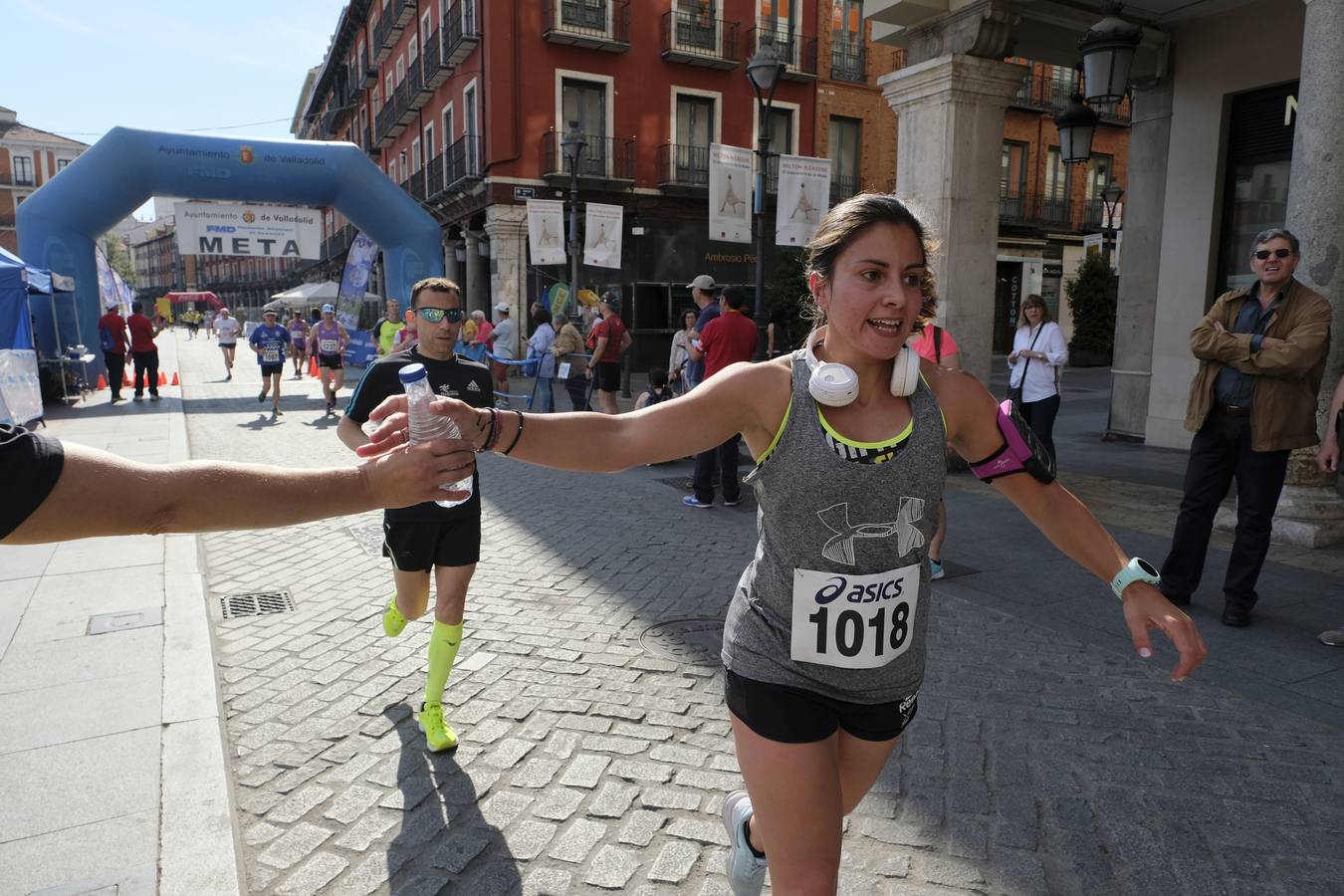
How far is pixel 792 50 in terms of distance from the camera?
27.7 meters

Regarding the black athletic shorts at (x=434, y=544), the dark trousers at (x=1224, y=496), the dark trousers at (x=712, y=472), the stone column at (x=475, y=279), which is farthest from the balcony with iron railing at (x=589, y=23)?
the black athletic shorts at (x=434, y=544)

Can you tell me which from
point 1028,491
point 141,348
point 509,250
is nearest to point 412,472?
point 1028,491

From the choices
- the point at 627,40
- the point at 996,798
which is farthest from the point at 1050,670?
the point at 627,40

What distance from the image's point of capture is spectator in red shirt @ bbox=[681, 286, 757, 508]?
333 inches

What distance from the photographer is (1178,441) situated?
11.2 m

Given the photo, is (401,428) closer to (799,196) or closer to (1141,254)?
(799,196)

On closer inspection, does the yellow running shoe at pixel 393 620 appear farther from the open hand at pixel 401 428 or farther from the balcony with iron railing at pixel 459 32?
the balcony with iron railing at pixel 459 32

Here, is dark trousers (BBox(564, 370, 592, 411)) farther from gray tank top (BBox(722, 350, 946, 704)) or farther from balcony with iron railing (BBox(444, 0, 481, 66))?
balcony with iron railing (BBox(444, 0, 481, 66))

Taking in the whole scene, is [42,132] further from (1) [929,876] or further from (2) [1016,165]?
(1) [929,876]

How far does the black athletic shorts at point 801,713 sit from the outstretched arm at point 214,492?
0.80 meters

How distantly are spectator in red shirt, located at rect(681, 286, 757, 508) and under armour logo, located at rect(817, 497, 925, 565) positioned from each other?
20.6ft

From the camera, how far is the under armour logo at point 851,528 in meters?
2.06

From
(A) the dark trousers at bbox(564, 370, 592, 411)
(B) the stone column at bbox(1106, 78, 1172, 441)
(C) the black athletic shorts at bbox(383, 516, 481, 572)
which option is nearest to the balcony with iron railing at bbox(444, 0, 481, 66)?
(A) the dark trousers at bbox(564, 370, 592, 411)

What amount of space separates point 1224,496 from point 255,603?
5.83 metres
